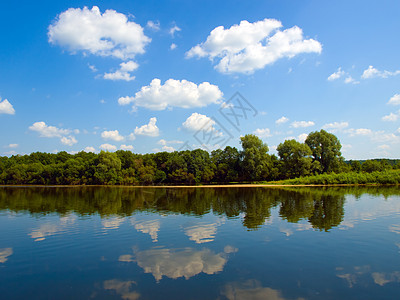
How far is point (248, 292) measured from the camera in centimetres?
824

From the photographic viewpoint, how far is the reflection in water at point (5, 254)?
12.0m

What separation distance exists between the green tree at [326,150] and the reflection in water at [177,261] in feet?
254

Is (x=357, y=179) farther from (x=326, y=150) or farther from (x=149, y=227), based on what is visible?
(x=149, y=227)

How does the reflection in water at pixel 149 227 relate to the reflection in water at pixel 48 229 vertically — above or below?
below

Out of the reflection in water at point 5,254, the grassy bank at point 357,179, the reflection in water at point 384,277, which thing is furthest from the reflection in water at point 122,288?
the grassy bank at point 357,179

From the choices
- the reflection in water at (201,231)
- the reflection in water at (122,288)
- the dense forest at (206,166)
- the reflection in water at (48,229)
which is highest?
the dense forest at (206,166)

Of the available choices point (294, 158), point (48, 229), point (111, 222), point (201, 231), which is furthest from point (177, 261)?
point (294, 158)

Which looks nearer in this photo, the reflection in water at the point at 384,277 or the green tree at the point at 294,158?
the reflection in water at the point at 384,277

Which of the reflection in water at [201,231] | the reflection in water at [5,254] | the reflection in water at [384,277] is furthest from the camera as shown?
the reflection in water at [201,231]

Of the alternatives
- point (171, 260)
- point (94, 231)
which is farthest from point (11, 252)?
point (171, 260)

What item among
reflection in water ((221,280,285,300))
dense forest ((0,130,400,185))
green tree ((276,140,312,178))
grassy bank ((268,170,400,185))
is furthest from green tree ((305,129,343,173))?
reflection in water ((221,280,285,300))

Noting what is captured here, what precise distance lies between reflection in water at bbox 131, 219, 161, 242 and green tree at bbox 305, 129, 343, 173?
7279cm

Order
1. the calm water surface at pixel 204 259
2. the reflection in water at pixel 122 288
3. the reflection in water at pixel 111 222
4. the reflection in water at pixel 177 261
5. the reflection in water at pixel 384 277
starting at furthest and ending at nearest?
the reflection in water at pixel 111 222
the reflection in water at pixel 177 261
the reflection in water at pixel 384 277
the calm water surface at pixel 204 259
the reflection in water at pixel 122 288

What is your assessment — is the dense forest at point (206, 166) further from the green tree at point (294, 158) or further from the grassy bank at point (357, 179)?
the grassy bank at point (357, 179)
